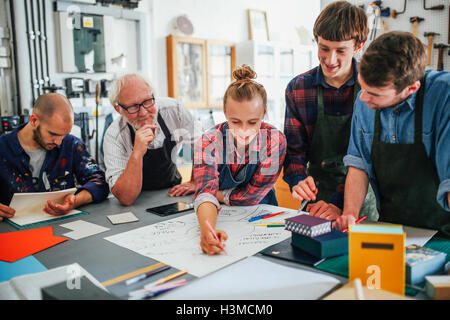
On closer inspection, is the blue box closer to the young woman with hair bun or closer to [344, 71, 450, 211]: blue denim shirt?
[344, 71, 450, 211]: blue denim shirt

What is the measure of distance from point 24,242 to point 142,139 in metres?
0.72

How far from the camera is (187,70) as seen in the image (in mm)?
4547

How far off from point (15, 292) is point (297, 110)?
1.29m

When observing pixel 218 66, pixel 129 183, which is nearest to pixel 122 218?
pixel 129 183

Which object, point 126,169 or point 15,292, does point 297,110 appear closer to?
point 126,169

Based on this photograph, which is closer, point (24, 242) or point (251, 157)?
point (24, 242)

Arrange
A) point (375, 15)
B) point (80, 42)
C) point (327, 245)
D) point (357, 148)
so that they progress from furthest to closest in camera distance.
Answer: point (80, 42) < point (375, 15) < point (357, 148) < point (327, 245)

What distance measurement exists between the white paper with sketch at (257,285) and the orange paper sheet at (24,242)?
0.53m

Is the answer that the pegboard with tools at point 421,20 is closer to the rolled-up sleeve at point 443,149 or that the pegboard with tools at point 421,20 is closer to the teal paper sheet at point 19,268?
the rolled-up sleeve at point 443,149

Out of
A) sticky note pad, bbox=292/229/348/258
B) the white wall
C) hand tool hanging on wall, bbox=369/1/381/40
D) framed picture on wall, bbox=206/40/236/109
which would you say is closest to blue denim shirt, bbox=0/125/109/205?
sticky note pad, bbox=292/229/348/258

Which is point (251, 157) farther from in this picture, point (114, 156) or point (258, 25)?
point (258, 25)

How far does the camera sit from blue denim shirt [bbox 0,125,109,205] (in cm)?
166

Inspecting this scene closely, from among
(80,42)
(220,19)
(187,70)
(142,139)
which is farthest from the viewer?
(220,19)

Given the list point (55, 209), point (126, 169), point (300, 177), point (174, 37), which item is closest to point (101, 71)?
point (174, 37)
